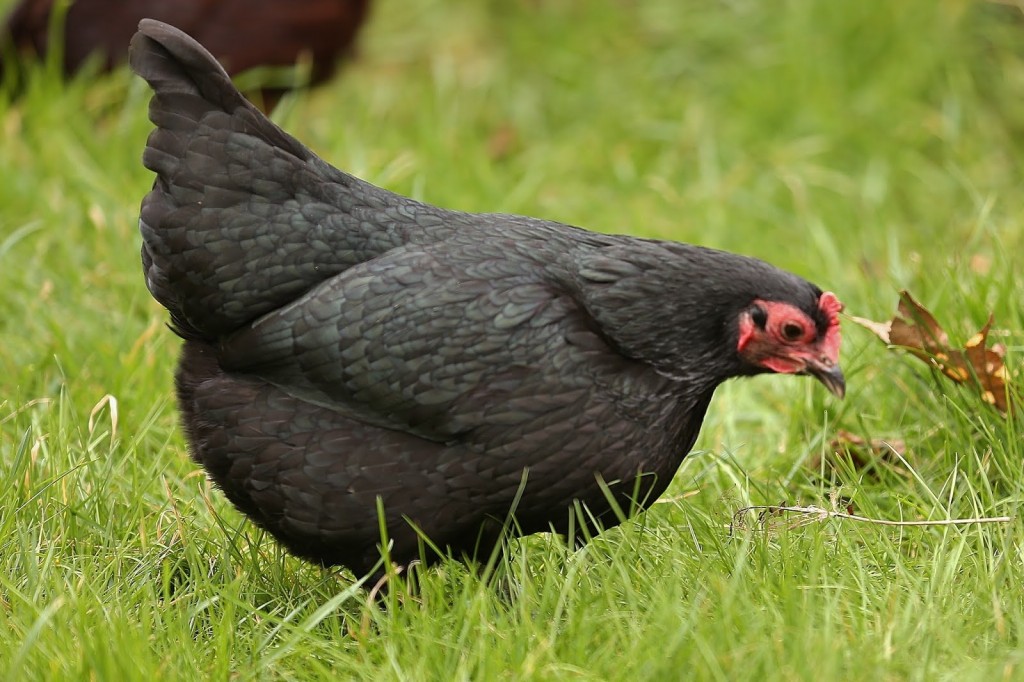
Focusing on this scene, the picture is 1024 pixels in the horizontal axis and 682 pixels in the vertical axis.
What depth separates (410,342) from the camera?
2852mm

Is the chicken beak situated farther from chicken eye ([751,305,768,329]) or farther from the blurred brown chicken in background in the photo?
the blurred brown chicken in background

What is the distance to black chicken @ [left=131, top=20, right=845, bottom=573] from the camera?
2822mm

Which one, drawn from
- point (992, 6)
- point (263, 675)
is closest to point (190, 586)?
point (263, 675)

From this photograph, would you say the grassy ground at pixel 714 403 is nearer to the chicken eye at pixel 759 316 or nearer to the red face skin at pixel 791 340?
the red face skin at pixel 791 340

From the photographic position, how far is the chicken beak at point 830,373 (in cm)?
300

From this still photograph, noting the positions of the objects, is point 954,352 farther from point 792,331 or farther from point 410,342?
point 410,342

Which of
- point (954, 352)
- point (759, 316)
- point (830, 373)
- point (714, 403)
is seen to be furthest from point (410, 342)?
point (714, 403)

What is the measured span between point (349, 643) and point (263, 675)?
0.65 ft

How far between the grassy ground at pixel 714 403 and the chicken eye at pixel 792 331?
0.45m

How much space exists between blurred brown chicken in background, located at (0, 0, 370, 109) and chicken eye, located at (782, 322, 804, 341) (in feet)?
13.6

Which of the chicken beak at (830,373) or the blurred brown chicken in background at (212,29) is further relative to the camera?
the blurred brown chicken in background at (212,29)

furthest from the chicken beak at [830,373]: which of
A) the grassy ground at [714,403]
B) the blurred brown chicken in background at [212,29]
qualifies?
the blurred brown chicken in background at [212,29]

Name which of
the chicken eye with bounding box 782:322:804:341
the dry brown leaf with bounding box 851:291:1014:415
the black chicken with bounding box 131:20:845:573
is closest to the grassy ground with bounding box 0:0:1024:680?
the dry brown leaf with bounding box 851:291:1014:415

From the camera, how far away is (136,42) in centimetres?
300
